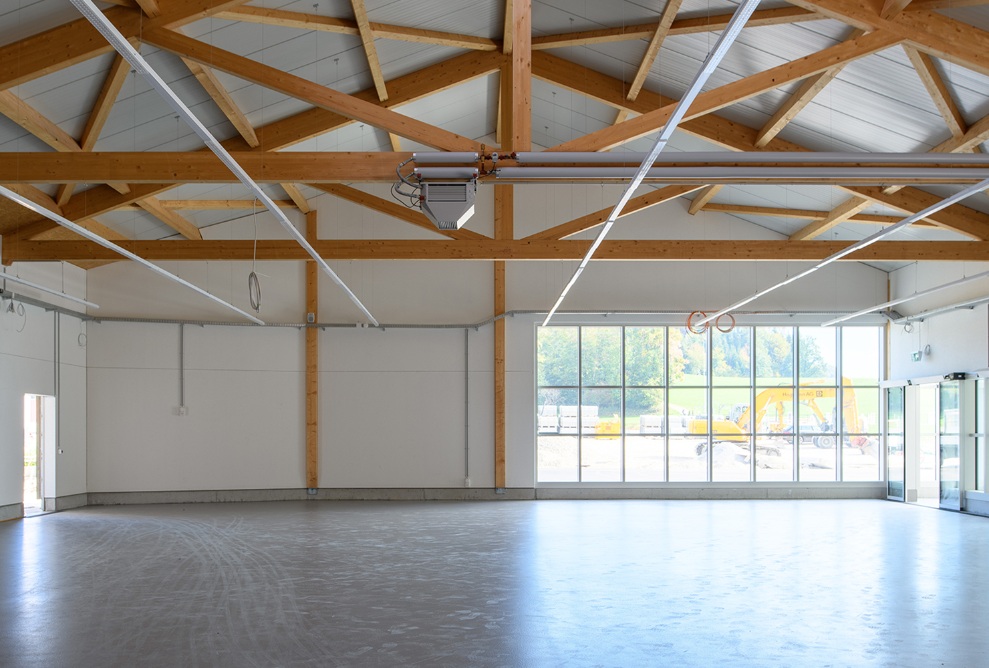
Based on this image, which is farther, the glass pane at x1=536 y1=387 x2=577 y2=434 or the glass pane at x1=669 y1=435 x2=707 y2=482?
the glass pane at x1=669 y1=435 x2=707 y2=482

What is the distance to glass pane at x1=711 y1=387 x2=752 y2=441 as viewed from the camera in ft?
62.4

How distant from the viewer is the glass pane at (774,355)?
62.6ft

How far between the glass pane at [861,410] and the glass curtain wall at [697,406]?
0.11 ft

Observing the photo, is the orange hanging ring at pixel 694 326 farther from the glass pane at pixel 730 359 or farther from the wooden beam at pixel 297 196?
the wooden beam at pixel 297 196

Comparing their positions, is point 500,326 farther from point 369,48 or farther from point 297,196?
point 369,48

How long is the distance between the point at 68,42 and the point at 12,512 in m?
8.80

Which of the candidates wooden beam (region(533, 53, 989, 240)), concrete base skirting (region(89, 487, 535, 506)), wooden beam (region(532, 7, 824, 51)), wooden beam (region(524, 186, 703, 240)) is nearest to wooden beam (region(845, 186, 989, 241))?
wooden beam (region(533, 53, 989, 240))

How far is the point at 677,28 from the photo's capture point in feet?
36.8

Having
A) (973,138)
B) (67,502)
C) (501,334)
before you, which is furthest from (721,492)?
(67,502)

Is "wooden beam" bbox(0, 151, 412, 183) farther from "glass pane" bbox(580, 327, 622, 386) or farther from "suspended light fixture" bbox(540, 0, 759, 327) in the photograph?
"glass pane" bbox(580, 327, 622, 386)

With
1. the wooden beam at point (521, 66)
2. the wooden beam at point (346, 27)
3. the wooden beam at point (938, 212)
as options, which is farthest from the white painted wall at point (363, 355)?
the wooden beam at point (521, 66)

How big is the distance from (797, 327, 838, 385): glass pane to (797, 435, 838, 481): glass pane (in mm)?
1220

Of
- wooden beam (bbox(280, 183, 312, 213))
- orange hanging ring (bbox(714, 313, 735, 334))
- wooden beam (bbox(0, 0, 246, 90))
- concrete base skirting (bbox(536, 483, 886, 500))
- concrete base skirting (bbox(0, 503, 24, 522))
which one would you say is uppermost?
wooden beam (bbox(0, 0, 246, 90))

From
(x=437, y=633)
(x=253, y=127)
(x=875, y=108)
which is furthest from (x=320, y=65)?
(x=437, y=633)
